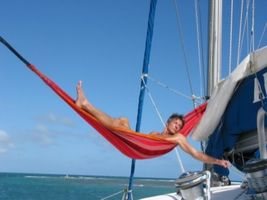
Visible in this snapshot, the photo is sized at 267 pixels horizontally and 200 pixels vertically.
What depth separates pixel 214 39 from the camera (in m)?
5.66

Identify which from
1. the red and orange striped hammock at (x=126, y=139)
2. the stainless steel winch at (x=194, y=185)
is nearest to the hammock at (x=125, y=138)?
the red and orange striped hammock at (x=126, y=139)

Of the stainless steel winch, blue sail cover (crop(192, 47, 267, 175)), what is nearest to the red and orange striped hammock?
blue sail cover (crop(192, 47, 267, 175))

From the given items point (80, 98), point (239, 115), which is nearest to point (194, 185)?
point (239, 115)

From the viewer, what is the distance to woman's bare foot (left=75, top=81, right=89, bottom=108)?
4.95m

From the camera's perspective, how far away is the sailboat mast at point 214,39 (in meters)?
5.52

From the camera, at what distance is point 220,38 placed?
569cm

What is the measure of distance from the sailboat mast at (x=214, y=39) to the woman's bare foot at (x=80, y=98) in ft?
4.93

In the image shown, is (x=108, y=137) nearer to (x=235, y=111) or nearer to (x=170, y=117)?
(x=170, y=117)

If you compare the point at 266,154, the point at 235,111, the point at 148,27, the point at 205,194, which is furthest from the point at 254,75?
the point at 148,27

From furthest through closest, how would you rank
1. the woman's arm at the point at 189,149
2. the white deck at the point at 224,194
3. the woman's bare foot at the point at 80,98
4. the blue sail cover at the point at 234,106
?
the woman's bare foot at the point at 80,98
the white deck at the point at 224,194
the woman's arm at the point at 189,149
the blue sail cover at the point at 234,106

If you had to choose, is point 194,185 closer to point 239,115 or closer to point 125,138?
point 239,115

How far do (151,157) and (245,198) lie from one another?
1338mm

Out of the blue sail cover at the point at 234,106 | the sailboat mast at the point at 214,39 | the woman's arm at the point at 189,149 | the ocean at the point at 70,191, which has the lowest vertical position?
the woman's arm at the point at 189,149

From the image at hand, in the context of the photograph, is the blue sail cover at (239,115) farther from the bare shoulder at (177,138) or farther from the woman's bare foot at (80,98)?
the woman's bare foot at (80,98)
